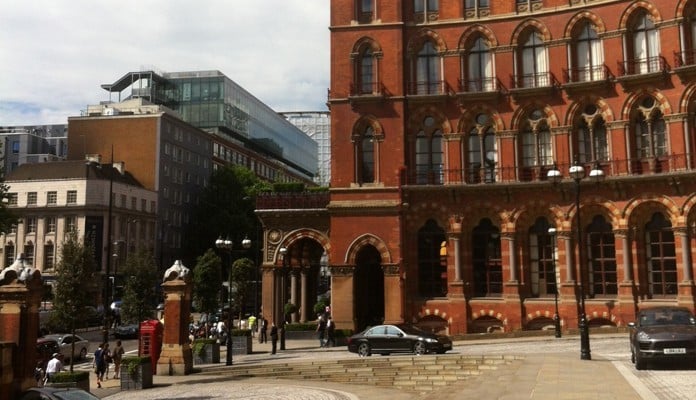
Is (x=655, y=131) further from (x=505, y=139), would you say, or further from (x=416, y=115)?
(x=416, y=115)

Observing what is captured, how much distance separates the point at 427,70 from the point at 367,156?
6.13 m

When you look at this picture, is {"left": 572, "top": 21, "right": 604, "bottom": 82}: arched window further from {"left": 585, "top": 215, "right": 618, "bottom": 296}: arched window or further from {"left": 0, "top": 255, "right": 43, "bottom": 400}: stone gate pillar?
{"left": 0, "top": 255, "right": 43, "bottom": 400}: stone gate pillar

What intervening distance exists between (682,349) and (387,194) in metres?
21.7

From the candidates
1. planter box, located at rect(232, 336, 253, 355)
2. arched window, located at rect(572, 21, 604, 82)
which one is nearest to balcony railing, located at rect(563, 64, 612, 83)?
arched window, located at rect(572, 21, 604, 82)

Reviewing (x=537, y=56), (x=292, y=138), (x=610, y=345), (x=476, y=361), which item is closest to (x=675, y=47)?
(x=537, y=56)

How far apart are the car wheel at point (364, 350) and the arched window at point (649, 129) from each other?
1785 centimetres

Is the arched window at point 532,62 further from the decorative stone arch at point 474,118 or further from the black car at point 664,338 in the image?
the black car at point 664,338

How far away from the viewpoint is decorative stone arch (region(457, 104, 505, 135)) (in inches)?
1451

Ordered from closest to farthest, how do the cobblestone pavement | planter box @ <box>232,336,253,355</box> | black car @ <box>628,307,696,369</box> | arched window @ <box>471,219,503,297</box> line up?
1. the cobblestone pavement
2. black car @ <box>628,307,696,369</box>
3. planter box @ <box>232,336,253,355</box>
4. arched window @ <box>471,219,503,297</box>

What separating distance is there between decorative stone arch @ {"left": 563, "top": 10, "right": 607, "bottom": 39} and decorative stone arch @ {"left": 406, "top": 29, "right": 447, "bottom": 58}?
22.7ft

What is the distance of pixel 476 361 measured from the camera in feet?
76.3

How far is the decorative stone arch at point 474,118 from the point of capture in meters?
36.8

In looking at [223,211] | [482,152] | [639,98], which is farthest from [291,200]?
[223,211]

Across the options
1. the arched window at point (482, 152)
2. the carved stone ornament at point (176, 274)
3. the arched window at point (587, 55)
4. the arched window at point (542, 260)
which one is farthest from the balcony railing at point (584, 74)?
the carved stone ornament at point (176, 274)
